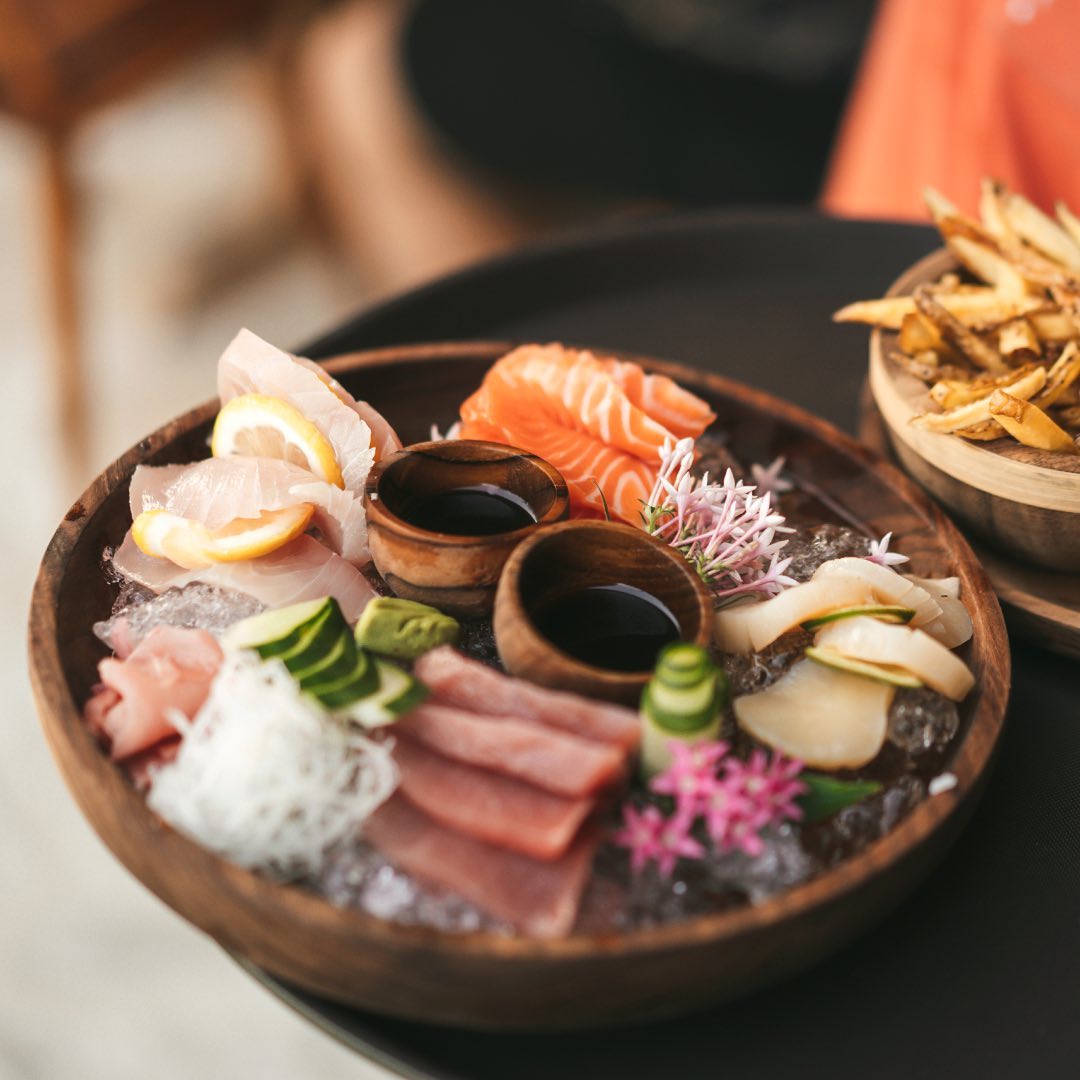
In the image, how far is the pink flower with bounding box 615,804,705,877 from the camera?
2.94ft

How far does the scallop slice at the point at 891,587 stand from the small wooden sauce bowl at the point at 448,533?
272mm

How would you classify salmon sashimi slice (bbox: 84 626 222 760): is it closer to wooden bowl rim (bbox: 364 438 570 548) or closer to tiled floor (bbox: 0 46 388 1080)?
wooden bowl rim (bbox: 364 438 570 548)

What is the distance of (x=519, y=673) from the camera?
0.98 meters

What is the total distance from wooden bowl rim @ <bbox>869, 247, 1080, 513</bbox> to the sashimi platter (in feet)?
0.21

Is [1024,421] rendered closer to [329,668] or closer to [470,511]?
[470,511]

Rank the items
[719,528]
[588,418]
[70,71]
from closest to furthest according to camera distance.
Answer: [719,528], [588,418], [70,71]

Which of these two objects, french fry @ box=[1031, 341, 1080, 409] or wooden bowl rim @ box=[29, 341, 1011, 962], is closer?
wooden bowl rim @ box=[29, 341, 1011, 962]

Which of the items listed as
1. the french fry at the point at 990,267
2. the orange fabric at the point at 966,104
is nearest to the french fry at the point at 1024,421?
the french fry at the point at 990,267

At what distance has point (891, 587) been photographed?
1.10 metres

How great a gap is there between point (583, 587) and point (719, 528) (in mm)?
176

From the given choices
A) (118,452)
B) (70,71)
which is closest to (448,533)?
(118,452)

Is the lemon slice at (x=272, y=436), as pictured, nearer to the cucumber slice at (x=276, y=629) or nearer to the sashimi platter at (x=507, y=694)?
the sashimi platter at (x=507, y=694)

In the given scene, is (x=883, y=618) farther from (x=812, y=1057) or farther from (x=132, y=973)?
(x=132, y=973)

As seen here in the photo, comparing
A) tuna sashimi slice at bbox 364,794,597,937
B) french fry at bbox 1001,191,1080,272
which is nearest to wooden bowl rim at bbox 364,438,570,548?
tuna sashimi slice at bbox 364,794,597,937
